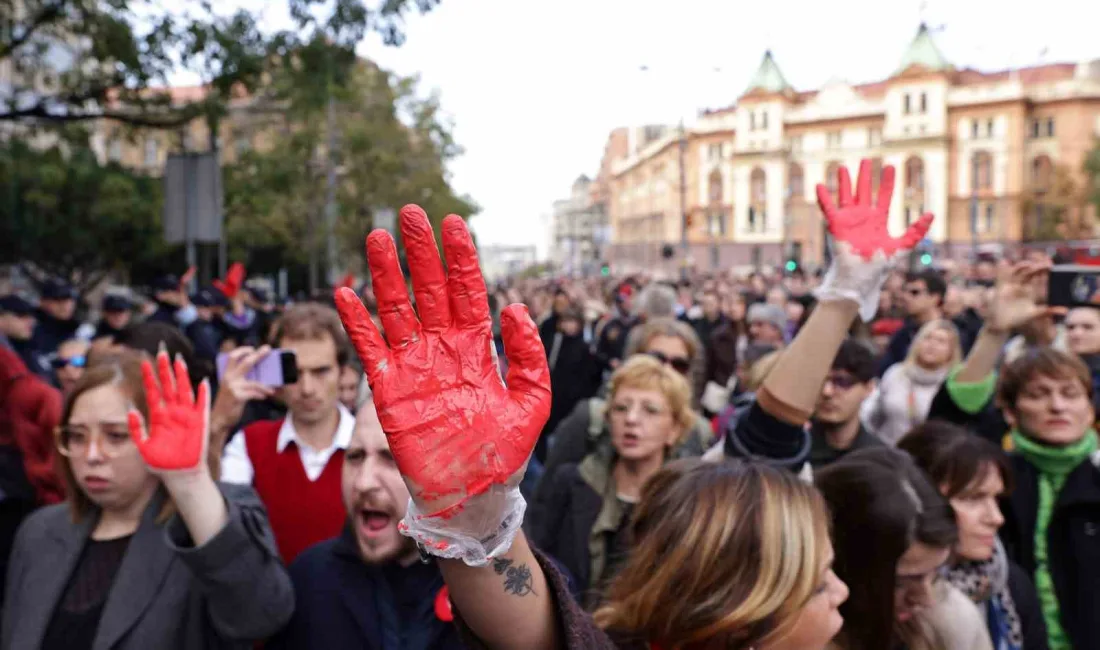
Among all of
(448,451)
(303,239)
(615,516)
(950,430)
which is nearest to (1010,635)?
(950,430)

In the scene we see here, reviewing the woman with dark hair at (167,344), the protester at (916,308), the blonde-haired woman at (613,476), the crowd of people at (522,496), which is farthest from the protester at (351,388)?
the protester at (916,308)

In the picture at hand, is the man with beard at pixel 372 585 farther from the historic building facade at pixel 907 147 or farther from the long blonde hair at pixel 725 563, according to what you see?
the historic building facade at pixel 907 147

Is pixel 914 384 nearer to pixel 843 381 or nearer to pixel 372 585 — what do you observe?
pixel 843 381

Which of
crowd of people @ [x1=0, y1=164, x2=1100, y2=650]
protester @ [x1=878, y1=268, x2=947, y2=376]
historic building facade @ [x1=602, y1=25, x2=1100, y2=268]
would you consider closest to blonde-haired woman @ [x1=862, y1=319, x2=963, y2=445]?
crowd of people @ [x1=0, y1=164, x2=1100, y2=650]

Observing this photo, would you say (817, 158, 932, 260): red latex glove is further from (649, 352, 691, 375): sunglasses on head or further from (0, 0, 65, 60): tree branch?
(0, 0, 65, 60): tree branch

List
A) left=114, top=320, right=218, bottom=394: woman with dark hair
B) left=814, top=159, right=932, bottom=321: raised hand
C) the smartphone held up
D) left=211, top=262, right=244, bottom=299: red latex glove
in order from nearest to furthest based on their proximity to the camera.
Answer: left=814, top=159, right=932, bottom=321: raised hand
the smartphone held up
left=114, top=320, right=218, bottom=394: woman with dark hair
left=211, top=262, right=244, bottom=299: red latex glove

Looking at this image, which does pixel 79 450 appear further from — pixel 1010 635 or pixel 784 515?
pixel 1010 635

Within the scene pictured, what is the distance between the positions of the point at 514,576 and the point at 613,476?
242 cm

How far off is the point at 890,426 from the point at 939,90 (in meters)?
73.6

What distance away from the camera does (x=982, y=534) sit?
3076 millimetres

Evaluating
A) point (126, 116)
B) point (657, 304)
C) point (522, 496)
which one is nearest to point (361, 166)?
point (126, 116)

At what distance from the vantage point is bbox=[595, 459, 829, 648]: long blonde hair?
196 cm

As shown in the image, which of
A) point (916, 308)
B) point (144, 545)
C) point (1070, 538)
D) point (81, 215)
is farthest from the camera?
point (81, 215)

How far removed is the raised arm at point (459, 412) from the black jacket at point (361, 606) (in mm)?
1040
